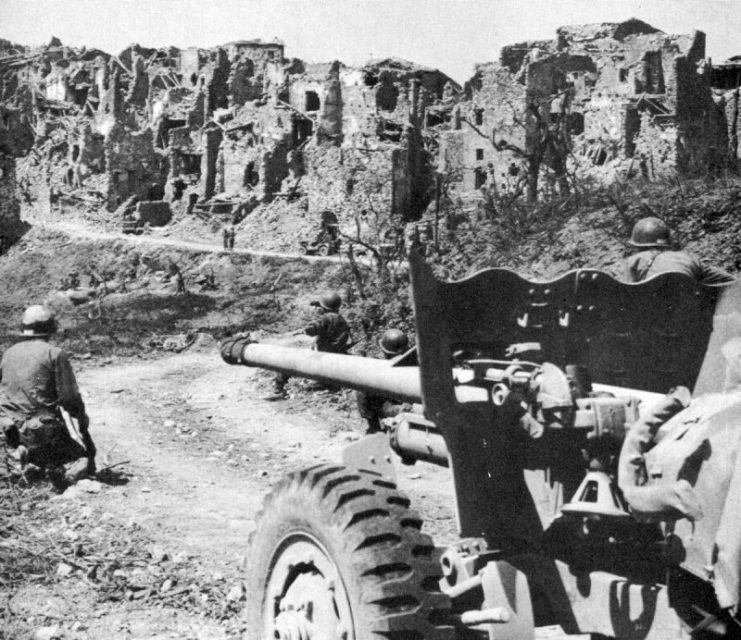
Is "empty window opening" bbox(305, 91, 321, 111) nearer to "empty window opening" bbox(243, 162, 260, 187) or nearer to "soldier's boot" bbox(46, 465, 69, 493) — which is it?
"empty window opening" bbox(243, 162, 260, 187)

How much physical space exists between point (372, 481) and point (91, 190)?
50.7 m

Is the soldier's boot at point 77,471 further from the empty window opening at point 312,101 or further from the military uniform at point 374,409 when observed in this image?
the empty window opening at point 312,101

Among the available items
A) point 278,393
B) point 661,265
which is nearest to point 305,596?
point 661,265

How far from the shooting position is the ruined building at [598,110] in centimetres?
3756

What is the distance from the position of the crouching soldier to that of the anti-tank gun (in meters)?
5.13

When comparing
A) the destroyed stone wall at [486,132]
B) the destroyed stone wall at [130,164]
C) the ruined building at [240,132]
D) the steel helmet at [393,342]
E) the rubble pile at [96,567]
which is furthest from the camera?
the destroyed stone wall at [130,164]

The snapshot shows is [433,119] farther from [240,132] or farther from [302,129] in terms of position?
[240,132]

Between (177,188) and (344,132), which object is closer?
(177,188)

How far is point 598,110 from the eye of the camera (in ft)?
133

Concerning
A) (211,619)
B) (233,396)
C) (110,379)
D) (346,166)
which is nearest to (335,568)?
(211,619)

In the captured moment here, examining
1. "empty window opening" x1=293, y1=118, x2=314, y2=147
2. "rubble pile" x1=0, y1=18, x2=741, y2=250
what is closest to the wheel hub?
"rubble pile" x1=0, y1=18, x2=741, y2=250

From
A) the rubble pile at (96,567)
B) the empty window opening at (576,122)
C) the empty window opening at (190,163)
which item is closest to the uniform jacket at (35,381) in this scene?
the rubble pile at (96,567)

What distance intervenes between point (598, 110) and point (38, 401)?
35107 mm

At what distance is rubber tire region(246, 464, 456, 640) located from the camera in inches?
142
